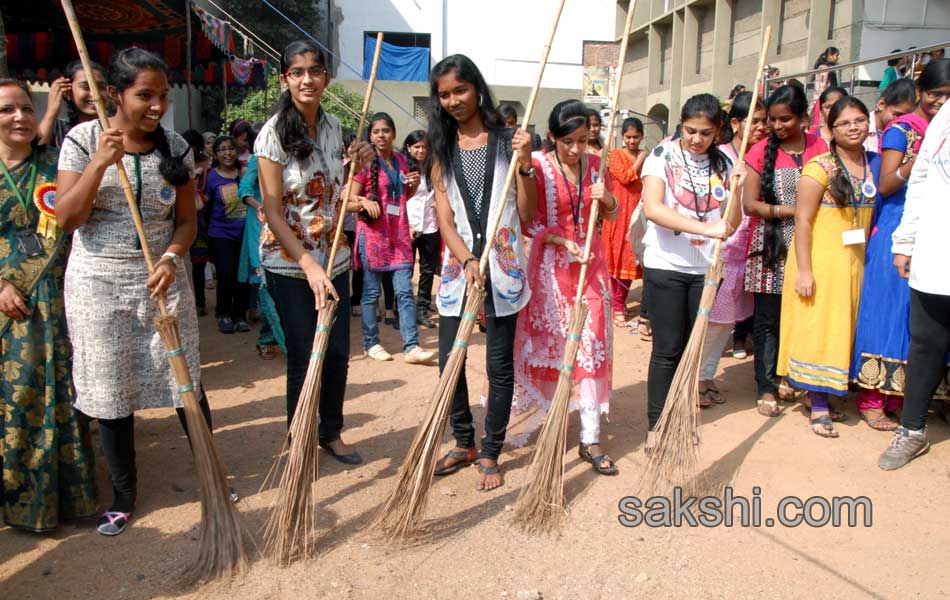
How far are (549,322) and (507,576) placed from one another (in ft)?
4.13

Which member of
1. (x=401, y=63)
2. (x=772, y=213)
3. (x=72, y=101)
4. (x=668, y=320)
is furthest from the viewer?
(x=401, y=63)

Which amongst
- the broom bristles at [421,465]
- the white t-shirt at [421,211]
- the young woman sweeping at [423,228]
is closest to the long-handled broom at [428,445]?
the broom bristles at [421,465]

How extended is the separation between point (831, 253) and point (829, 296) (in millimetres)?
215

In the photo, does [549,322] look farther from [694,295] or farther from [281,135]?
[281,135]

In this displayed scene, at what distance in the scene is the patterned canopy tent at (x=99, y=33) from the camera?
6.30m

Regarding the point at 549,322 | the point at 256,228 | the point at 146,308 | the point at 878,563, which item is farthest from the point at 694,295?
the point at 256,228

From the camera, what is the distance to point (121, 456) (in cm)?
267

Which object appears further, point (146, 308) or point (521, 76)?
point (521, 76)

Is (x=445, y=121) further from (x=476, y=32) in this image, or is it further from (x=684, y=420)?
(x=476, y=32)

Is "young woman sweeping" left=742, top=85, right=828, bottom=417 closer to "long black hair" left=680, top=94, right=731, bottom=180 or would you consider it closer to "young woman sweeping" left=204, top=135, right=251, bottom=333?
"long black hair" left=680, top=94, right=731, bottom=180

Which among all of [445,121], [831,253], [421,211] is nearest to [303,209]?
[445,121]

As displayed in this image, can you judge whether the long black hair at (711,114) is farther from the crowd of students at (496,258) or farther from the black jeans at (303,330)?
the black jeans at (303,330)

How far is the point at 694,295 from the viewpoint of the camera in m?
3.27

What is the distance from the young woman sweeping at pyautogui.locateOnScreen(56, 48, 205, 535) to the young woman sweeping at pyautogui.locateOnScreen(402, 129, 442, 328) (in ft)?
10.2
